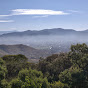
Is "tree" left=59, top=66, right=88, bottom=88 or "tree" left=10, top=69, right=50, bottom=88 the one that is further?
"tree" left=59, top=66, right=88, bottom=88

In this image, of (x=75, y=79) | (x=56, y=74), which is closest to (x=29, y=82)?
(x=75, y=79)

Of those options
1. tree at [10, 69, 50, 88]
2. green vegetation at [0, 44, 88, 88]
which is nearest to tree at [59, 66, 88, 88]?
Answer: green vegetation at [0, 44, 88, 88]

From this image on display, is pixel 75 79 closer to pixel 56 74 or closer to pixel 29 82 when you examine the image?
pixel 56 74

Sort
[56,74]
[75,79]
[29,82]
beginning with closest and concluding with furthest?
[29,82], [75,79], [56,74]

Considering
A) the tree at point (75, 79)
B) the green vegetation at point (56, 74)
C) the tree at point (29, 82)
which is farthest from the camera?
the tree at point (75, 79)

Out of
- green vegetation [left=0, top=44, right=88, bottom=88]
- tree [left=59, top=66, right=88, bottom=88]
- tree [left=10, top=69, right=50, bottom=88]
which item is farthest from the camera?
tree [left=59, top=66, right=88, bottom=88]

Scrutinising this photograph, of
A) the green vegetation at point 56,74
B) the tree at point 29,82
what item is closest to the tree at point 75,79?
the green vegetation at point 56,74

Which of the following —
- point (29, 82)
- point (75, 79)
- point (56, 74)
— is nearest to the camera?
point (29, 82)

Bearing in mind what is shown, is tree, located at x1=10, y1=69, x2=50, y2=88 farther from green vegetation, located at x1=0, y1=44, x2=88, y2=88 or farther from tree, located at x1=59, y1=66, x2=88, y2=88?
tree, located at x1=59, y1=66, x2=88, y2=88

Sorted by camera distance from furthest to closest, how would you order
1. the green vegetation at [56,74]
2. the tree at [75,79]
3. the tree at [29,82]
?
the tree at [75,79] < the green vegetation at [56,74] < the tree at [29,82]

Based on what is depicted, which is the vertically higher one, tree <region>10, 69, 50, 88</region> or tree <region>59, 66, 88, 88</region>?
tree <region>10, 69, 50, 88</region>

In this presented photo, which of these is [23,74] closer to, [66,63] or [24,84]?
[24,84]

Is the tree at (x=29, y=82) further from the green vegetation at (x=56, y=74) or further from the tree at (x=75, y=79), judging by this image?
the tree at (x=75, y=79)
